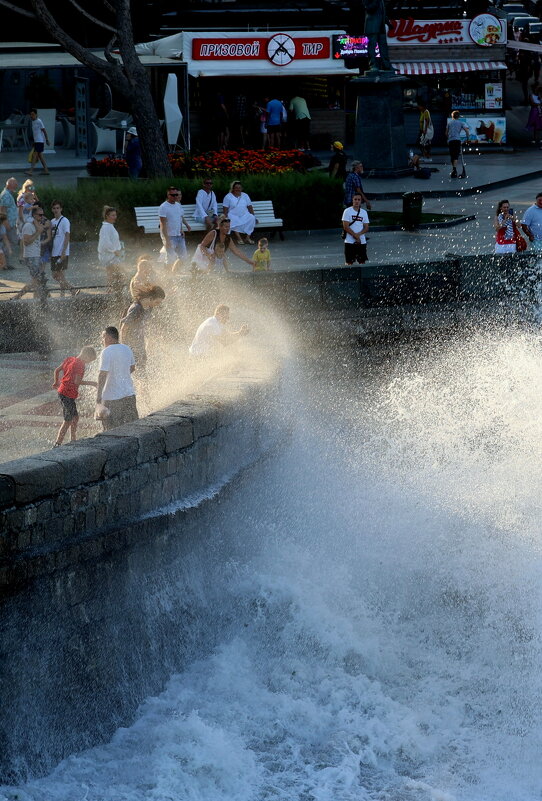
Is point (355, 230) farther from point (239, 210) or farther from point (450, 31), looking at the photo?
point (450, 31)

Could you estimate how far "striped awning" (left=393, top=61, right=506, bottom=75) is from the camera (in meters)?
36.0

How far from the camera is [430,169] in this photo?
103 ft

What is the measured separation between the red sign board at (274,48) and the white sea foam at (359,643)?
18667mm

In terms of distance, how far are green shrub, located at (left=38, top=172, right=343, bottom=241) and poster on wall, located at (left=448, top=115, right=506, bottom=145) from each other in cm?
1272

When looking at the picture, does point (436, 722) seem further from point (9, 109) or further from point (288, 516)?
point (9, 109)

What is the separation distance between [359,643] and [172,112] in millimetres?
21293

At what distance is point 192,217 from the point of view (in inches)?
891

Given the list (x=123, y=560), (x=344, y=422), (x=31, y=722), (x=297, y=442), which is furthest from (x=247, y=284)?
(x=31, y=722)

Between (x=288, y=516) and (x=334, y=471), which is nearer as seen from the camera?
(x=288, y=516)

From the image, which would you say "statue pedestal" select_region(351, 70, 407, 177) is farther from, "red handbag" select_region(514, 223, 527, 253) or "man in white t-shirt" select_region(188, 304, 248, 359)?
"man in white t-shirt" select_region(188, 304, 248, 359)

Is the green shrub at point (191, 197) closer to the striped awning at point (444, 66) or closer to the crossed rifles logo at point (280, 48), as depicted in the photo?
the crossed rifles logo at point (280, 48)

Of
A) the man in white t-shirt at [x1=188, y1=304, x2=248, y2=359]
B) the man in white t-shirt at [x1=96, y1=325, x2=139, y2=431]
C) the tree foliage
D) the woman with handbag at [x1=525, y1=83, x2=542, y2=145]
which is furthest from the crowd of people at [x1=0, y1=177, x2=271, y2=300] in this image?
the woman with handbag at [x1=525, y1=83, x2=542, y2=145]

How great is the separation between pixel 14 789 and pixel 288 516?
4556 mm

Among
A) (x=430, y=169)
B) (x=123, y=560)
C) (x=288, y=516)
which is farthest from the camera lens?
(x=430, y=169)
